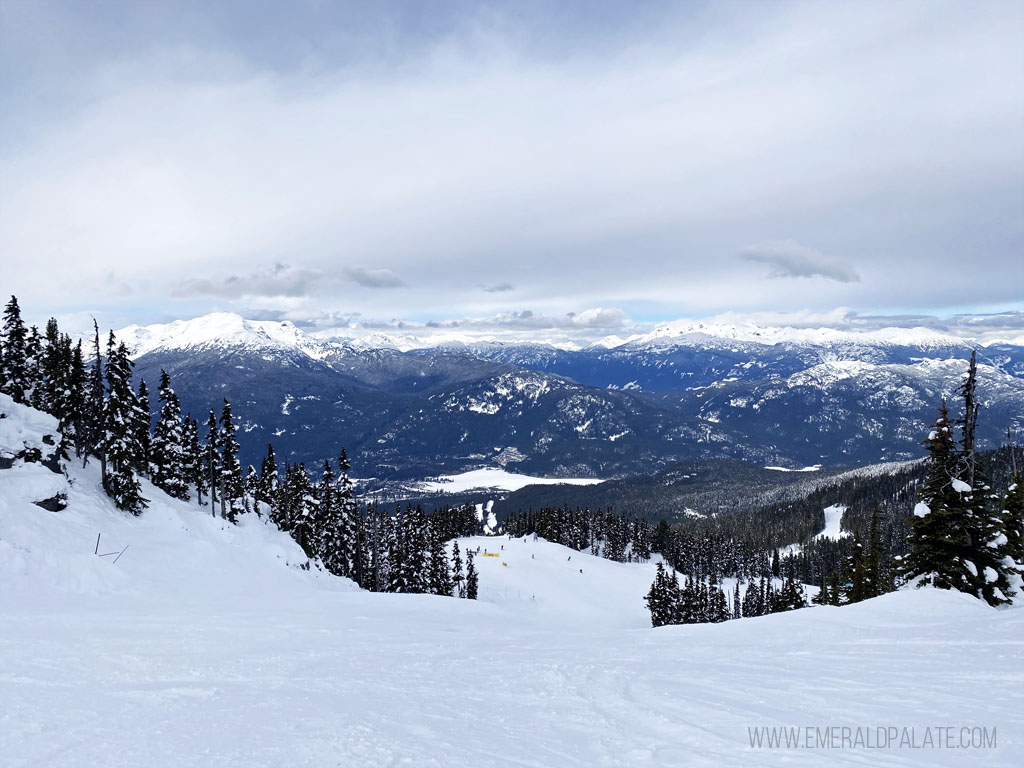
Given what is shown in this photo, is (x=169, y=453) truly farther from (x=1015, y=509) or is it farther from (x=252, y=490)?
(x=1015, y=509)

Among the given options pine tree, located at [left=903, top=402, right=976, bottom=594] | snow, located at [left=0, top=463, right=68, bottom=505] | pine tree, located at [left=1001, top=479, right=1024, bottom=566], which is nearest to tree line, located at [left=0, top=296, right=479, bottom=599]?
snow, located at [left=0, top=463, right=68, bottom=505]

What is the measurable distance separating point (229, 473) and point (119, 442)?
24.1 metres

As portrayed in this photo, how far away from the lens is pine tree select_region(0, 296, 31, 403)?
6688 cm

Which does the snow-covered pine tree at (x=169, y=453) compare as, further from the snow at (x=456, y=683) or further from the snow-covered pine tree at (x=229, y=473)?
the snow at (x=456, y=683)

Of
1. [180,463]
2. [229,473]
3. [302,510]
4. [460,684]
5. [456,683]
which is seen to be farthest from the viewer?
[229,473]

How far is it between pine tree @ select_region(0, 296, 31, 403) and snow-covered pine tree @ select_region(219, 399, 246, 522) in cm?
2405

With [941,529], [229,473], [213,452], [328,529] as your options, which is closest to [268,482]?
[229,473]

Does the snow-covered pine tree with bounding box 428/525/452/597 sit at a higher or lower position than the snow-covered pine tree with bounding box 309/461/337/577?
lower

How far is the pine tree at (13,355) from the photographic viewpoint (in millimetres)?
66875

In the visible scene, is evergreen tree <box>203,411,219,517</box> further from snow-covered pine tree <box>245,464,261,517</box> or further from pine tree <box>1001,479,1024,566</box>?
pine tree <box>1001,479,1024,566</box>

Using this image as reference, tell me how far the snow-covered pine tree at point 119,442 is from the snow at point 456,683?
16.5 m

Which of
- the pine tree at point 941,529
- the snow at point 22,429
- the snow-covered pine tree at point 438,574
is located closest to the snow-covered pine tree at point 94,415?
the snow at point 22,429

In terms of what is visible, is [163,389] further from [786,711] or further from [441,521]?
[441,521]

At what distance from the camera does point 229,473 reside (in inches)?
2756
